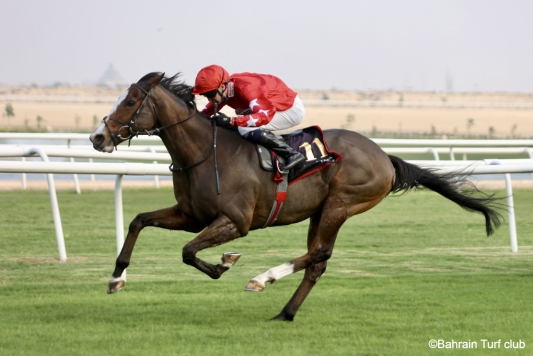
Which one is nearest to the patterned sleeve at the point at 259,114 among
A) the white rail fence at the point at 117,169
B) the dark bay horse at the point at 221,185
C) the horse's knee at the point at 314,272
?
the dark bay horse at the point at 221,185

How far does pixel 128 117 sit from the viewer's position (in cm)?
455

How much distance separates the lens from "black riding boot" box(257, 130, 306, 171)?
4785 millimetres

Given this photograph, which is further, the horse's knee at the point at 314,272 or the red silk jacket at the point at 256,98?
the horse's knee at the point at 314,272

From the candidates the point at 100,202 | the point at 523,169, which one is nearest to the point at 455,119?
the point at 100,202

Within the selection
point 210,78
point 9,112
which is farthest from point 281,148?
point 9,112

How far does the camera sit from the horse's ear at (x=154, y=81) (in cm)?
464

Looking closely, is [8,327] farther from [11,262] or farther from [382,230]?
[382,230]

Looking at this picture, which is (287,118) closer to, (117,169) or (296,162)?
(296,162)

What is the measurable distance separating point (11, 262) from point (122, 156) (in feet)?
7.94

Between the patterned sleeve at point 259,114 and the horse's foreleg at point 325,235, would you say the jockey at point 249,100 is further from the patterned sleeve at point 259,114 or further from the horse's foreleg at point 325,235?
the horse's foreleg at point 325,235

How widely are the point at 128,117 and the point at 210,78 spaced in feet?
1.75

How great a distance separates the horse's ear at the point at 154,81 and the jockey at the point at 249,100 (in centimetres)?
23

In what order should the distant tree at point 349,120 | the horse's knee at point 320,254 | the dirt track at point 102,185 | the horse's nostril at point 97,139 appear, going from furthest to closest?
the distant tree at point 349,120
the dirt track at point 102,185
the horse's knee at point 320,254
the horse's nostril at point 97,139

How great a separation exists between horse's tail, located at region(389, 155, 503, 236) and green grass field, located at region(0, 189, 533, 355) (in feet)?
1.64
